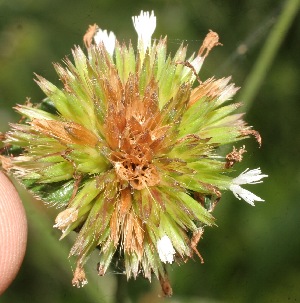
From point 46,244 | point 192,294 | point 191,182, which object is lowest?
point 192,294

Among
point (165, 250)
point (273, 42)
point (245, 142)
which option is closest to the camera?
point (165, 250)

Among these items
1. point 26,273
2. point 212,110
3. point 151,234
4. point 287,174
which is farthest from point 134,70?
point 26,273

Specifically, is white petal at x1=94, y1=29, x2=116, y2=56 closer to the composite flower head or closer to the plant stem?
the composite flower head

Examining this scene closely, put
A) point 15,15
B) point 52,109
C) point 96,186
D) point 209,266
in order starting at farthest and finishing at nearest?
1. point 15,15
2. point 209,266
3. point 52,109
4. point 96,186

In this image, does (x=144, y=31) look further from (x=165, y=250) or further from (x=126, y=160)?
(x=165, y=250)

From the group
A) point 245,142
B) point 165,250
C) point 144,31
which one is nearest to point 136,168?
point 165,250

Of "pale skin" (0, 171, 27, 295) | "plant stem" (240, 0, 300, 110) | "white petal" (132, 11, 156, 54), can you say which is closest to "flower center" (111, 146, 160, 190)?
"white petal" (132, 11, 156, 54)

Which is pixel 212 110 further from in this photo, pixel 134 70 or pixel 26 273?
pixel 26 273
